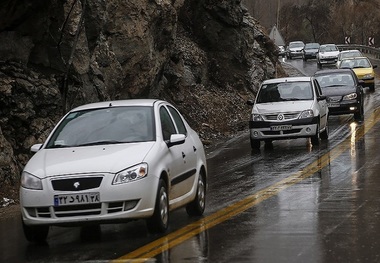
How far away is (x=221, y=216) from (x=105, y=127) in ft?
6.36

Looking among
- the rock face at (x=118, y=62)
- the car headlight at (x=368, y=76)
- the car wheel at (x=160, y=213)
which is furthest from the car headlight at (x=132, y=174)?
the car headlight at (x=368, y=76)

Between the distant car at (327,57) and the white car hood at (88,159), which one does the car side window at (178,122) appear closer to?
the white car hood at (88,159)

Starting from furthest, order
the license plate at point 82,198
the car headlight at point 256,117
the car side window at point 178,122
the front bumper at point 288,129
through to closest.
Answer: the car headlight at point 256,117 → the front bumper at point 288,129 → the car side window at point 178,122 → the license plate at point 82,198

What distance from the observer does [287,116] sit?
21.5m

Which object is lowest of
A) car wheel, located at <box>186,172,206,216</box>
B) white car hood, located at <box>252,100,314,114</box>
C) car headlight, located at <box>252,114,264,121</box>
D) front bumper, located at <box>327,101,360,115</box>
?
front bumper, located at <box>327,101,360,115</box>

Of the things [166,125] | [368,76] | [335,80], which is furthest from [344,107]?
[166,125]

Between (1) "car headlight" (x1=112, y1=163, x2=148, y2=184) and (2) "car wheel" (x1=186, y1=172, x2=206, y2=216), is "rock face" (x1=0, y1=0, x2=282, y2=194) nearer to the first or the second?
(2) "car wheel" (x1=186, y1=172, x2=206, y2=216)

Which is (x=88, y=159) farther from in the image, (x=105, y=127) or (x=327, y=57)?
(x=327, y=57)

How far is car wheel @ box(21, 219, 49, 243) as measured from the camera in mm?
10000

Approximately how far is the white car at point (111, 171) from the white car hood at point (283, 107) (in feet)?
33.8

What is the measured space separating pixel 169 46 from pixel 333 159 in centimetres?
1033

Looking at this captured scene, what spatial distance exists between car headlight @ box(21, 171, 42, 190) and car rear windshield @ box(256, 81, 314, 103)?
1335cm

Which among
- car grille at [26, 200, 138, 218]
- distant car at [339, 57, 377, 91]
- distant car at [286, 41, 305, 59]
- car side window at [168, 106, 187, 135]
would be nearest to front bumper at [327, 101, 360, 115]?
distant car at [339, 57, 377, 91]

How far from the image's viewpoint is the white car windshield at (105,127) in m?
10.7
